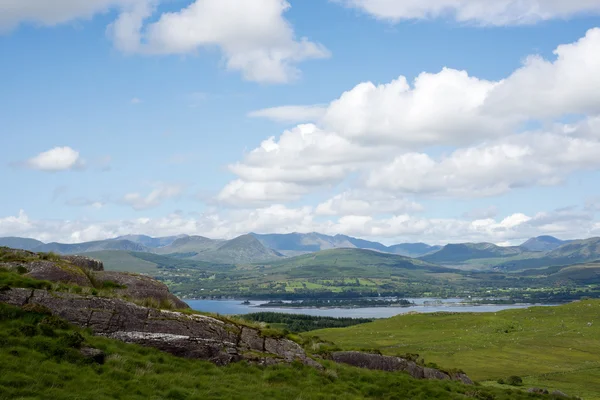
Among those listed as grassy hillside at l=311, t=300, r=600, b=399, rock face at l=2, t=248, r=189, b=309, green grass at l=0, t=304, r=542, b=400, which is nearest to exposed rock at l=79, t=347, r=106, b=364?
green grass at l=0, t=304, r=542, b=400

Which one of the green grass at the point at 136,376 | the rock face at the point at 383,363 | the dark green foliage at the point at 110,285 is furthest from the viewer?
the dark green foliage at the point at 110,285

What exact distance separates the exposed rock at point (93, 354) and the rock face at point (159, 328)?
3.41 meters

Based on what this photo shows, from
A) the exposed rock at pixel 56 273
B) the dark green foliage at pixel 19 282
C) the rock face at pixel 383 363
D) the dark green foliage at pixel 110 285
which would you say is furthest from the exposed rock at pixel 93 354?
the rock face at pixel 383 363

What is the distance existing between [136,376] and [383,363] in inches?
784

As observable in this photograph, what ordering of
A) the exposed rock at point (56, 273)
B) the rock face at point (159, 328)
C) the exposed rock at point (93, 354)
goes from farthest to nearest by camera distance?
1. the exposed rock at point (56, 273)
2. the rock face at point (159, 328)
3. the exposed rock at point (93, 354)

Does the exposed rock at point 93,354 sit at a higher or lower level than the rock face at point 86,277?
lower

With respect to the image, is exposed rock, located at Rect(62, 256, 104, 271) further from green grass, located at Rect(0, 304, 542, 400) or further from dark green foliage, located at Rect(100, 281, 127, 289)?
green grass, located at Rect(0, 304, 542, 400)

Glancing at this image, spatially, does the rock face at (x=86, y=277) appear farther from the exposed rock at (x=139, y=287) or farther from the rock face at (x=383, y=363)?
the rock face at (x=383, y=363)

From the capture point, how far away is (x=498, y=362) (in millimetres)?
73438

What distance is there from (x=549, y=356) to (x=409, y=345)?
Answer: 25951 millimetres

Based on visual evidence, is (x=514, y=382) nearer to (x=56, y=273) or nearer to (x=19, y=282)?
(x=56, y=273)

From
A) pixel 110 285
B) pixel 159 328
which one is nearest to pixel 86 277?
pixel 110 285

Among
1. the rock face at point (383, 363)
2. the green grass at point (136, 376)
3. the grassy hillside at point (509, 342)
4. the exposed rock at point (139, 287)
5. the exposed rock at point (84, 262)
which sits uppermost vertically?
the exposed rock at point (84, 262)

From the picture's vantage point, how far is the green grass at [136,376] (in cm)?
1956
